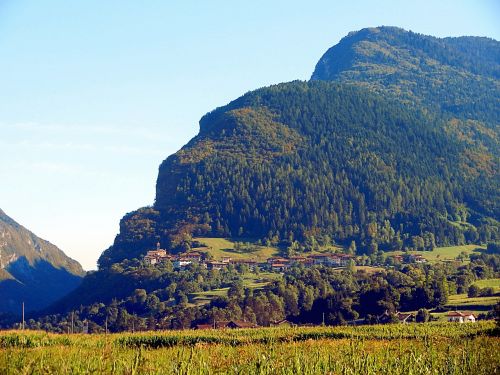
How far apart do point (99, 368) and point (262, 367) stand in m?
6.33

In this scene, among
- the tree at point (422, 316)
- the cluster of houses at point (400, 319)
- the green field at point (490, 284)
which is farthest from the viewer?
the green field at point (490, 284)

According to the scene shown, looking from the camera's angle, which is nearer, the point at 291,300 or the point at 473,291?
the point at 473,291

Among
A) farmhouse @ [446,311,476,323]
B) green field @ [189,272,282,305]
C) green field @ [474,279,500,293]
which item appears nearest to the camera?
farmhouse @ [446,311,476,323]

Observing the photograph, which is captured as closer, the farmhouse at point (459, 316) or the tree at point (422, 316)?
the farmhouse at point (459, 316)

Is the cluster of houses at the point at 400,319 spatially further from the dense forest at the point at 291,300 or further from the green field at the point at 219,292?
the green field at the point at 219,292

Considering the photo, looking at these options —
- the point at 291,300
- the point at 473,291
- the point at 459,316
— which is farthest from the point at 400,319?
the point at 291,300

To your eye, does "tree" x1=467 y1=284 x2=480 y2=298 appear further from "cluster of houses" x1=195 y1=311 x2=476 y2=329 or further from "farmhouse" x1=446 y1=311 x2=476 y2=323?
"farmhouse" x1=446 y1=311 x2=476 y2=323

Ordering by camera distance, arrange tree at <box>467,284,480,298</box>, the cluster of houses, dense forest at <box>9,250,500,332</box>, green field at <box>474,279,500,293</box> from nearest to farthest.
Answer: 1. the cluster of houses
2. dense forest at <box>9,250,500,332</box>
3. tree at <box>467,284,480,298</box>
4. green field at <box>474,279,500,293</box>

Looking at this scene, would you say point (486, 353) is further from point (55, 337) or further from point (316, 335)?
point (55, 337)

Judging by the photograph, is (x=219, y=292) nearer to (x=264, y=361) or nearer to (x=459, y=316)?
(x=459, y=316)

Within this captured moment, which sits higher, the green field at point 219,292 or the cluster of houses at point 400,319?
the green field at point 219,292

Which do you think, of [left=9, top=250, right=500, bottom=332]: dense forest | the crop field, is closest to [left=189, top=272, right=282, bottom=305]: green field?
[left=9, top=250, right=500, bottom=332]: dense forest

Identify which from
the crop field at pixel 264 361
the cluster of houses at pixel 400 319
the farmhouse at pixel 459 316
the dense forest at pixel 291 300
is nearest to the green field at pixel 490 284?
the dense forest at pixel 291 300

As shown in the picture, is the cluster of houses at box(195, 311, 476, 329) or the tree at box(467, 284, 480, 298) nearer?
the cluster of houses at box(195, 311, 476, 329)
